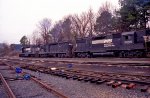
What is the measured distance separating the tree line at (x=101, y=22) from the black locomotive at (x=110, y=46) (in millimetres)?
2867

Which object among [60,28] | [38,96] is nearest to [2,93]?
[38,96]

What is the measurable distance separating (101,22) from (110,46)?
114ft

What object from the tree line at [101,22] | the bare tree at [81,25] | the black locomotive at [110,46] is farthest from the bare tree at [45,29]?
the black locomotive at [110,46]

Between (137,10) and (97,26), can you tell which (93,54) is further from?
(97,26)

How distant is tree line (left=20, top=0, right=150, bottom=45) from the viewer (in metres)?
39.1

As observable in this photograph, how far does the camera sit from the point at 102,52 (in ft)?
106

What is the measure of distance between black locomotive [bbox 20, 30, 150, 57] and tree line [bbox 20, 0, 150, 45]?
9.41 ft

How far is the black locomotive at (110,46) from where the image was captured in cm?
2572

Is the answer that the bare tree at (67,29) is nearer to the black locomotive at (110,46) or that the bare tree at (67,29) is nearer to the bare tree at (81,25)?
the bare tree at (81,25)

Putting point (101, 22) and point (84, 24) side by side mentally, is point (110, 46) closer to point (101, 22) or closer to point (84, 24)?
point (101, 22)

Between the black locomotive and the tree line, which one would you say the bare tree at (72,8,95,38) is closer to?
the tree line

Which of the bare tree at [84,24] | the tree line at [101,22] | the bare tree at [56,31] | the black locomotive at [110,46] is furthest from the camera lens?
the bare tree at [56,31]

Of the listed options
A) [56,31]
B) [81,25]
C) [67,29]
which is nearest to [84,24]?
[81,25]

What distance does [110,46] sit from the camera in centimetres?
3050
